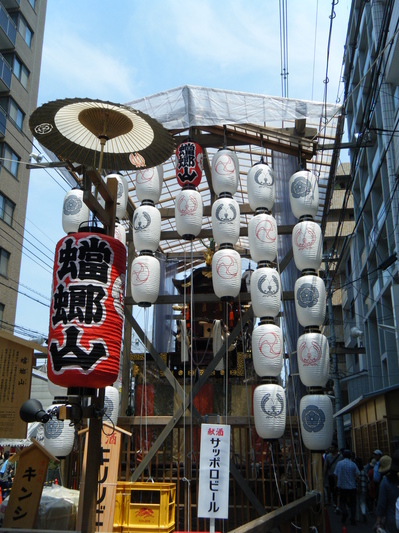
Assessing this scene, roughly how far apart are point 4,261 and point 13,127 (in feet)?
21.0

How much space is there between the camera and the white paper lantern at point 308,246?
1002cm

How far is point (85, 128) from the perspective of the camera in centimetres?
566

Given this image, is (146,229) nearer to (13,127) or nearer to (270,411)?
(270,411)

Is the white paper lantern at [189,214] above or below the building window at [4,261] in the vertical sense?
below

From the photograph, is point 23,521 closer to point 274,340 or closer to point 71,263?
point 71,263

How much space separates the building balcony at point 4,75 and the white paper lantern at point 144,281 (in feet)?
53.6

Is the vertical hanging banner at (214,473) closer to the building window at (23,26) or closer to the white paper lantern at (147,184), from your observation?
the white paper lantern at (147,184)

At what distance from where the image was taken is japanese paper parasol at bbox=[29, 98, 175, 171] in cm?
534

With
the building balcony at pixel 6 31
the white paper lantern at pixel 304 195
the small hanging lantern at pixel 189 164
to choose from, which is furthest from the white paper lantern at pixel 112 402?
the building balcony at pixel 6 31

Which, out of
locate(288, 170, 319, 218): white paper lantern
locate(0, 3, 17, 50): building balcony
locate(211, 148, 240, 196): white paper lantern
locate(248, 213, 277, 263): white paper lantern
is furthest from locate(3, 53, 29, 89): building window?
locate(248, 213, 277, 263): white paper lantern

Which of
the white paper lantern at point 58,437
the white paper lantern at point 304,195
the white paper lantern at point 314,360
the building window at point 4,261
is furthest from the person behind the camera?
the building window at point 4,261

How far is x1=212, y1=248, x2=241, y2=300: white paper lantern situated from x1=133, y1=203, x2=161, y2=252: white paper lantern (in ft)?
5.24

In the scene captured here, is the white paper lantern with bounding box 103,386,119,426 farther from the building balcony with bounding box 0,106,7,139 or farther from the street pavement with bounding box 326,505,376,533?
the building balcony with bounding box 0,106,7,139

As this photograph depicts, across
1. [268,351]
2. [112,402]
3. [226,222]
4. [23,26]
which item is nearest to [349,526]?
[268,351]
